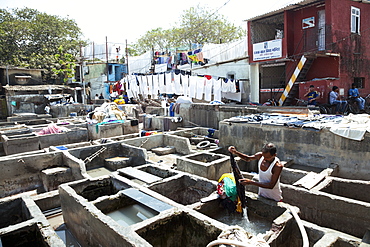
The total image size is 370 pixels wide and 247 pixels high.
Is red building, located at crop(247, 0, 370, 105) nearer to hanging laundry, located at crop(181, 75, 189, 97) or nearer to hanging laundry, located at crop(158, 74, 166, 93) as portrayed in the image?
hanging laundry, located at crop(181, 75, 189, 97)

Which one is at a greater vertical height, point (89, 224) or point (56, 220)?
point (89, 224)

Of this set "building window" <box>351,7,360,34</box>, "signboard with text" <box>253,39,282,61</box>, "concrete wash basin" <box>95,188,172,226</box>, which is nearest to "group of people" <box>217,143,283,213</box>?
"concrete wash basin" <box>95,188,172,226</box>

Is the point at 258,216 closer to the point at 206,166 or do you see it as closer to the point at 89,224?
the point at 206,166

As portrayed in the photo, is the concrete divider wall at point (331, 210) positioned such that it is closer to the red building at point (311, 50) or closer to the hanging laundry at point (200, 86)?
the red building at point (311, 50)

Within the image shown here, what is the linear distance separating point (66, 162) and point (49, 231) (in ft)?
16.9

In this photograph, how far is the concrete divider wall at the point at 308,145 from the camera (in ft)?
27.1

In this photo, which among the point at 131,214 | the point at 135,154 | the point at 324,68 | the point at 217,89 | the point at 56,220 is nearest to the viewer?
the point at 131,214

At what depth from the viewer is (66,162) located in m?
10.2

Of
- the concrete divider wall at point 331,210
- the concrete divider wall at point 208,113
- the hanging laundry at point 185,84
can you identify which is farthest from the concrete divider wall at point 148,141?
the concrete divider wall at point 331,210

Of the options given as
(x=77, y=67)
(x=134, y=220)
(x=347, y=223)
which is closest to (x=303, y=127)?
(x=347, y=223)

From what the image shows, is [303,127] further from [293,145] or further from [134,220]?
[134,220]

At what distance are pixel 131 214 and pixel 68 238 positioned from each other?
1706 millimetres

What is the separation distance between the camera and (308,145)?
926cm

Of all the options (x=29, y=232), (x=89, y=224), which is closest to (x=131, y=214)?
(x=89, y=224)
